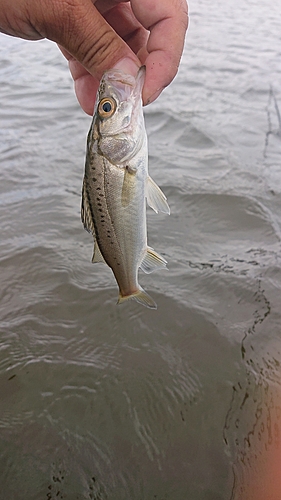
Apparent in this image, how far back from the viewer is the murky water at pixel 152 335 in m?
2.87

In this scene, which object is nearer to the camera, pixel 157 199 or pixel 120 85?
pixel 120 85

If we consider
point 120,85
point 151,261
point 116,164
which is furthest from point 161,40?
point 151,261

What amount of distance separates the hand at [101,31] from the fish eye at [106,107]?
0.17 m

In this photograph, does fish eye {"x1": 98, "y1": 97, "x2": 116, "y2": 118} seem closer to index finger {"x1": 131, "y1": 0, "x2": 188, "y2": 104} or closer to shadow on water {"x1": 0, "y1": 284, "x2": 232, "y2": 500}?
index finger {"x1": 131, "y1": 0, "x2": 188, "y2": 104}

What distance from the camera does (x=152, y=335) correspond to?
12.1 feet

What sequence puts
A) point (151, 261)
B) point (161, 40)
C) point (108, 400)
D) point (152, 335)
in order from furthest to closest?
point (152, 335)
point (108, 400)
point (151, 261)
point (161, 40)

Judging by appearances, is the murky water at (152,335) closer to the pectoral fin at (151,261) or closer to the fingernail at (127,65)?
the pectoral fin at (151,261)

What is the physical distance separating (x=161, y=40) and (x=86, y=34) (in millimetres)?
379

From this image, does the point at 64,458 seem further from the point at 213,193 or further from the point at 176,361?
the point at 213,193

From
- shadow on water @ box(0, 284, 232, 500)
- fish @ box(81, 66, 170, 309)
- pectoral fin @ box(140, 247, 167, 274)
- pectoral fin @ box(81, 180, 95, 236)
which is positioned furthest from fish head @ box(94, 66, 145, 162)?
shadow on water @ box(0, 284, 232, 500)

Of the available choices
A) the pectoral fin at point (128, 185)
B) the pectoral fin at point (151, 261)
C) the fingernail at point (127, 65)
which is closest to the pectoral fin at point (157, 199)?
the pectoral fin at point (128, 185)

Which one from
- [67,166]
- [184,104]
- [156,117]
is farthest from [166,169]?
[184,104]

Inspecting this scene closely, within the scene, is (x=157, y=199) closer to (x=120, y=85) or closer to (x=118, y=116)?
(x=118, y=116)

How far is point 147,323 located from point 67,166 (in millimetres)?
2976
